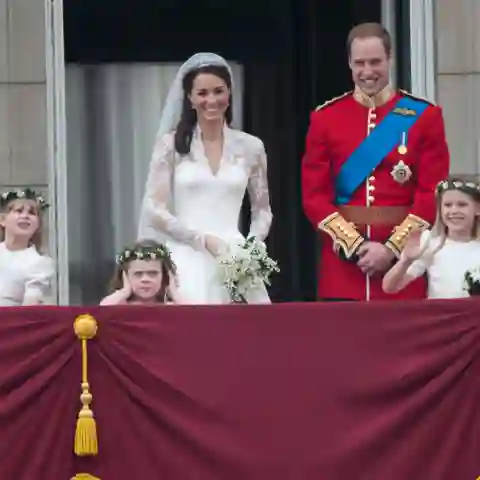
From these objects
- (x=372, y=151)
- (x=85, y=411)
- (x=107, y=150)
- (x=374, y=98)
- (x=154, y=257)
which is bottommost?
(x=85, y=411)

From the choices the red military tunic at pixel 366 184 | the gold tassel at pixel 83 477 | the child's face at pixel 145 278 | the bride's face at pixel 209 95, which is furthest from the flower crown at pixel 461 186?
the gold tassel at pixel 83 477

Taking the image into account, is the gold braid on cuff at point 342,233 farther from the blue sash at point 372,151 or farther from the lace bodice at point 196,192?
the lace bodice at point 196,192

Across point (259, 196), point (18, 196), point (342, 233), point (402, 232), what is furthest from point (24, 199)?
point (402, 232)

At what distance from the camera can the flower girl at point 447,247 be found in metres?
Answer: 7.20

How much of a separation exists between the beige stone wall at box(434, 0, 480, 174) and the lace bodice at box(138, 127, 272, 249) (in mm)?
1672

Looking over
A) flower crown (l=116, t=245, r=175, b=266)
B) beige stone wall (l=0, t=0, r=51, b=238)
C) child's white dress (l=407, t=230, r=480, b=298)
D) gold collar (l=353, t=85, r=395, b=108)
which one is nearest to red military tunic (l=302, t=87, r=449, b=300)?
gold collar (l=353, t=85, r=395, b=108)

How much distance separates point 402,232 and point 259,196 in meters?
0.74

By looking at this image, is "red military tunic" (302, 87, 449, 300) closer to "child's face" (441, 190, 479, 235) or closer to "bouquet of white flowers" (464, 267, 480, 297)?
"child's face" (441, 190, 479, 235)

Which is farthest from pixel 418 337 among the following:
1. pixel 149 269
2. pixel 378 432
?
pixel 149 269

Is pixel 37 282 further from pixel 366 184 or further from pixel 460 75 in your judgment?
pixel 460 75

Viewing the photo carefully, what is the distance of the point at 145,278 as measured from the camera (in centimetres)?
715

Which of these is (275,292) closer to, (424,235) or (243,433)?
(424,235)

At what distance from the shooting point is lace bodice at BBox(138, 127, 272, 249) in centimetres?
764

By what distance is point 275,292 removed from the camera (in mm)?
9625
